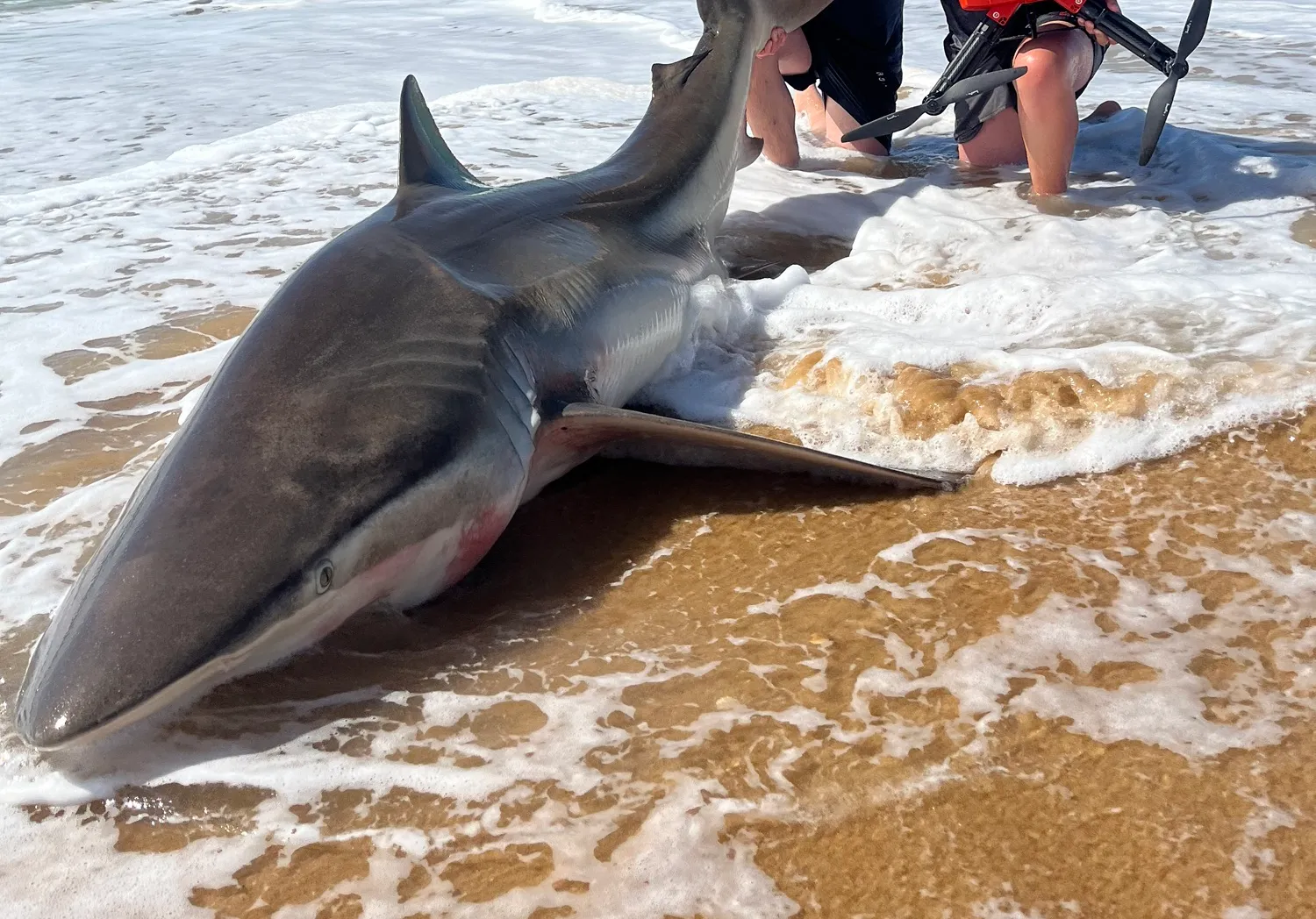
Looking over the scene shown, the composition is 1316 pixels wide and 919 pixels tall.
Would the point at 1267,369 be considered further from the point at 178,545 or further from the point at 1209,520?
the point at 178,545

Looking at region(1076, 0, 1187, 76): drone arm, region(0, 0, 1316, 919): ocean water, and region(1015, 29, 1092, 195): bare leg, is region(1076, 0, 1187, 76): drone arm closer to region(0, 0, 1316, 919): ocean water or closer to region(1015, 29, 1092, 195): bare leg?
region(1015, 29, 1092, 195): bare leg

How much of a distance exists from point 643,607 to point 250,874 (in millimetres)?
1057

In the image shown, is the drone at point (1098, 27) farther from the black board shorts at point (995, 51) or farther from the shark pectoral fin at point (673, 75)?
the shark pectoral fin at point (673, 75)

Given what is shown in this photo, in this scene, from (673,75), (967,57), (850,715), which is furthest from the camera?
(967,57)

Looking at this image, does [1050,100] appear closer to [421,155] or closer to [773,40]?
[773,40]

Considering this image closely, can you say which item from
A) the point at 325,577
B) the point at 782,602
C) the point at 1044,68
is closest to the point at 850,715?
the point at 782,602

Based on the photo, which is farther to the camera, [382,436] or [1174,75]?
[1174,75]

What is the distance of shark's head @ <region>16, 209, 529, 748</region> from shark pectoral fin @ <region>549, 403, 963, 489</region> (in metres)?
0.23

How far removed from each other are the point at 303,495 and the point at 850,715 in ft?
4.01

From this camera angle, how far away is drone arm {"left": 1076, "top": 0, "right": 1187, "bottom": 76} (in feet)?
18.4

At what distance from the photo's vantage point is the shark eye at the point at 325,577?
2307mm

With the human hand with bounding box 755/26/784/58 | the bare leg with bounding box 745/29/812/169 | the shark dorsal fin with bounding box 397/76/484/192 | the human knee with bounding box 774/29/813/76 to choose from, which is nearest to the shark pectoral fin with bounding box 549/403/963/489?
the shark dorsal fin with bounding box 397/76/484/192

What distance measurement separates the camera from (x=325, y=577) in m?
2.32

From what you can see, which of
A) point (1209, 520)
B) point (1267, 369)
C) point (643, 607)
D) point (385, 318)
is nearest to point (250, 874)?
point (643, 607)
